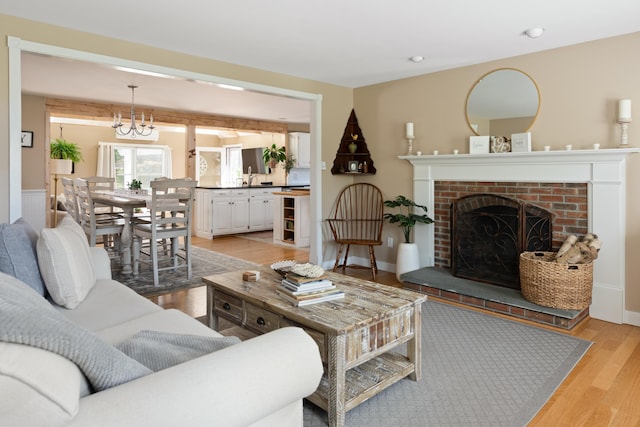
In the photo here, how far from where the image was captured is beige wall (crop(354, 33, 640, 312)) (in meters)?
3.39

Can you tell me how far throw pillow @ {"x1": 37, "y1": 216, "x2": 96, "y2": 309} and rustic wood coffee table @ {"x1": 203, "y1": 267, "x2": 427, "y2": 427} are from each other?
0.76m

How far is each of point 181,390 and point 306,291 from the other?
129cm

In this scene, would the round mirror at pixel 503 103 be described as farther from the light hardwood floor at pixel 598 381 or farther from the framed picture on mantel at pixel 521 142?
the light hardwood floor at pixel 598 381

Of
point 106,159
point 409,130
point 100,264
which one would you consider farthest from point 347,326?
point 106,159

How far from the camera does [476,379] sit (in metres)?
2.42

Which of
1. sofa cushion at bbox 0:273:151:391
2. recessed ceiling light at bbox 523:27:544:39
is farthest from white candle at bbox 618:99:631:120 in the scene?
sofa cushion at bbox 0:273:151:391

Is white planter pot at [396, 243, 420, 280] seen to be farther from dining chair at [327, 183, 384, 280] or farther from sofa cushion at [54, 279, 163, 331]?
sofa cushion at [54, 279, 163, 331]

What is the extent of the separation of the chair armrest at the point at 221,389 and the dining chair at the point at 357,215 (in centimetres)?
380

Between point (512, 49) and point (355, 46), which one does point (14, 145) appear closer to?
point (355, 46)

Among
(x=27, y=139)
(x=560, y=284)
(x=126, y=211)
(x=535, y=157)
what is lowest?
(x=560, y=284)

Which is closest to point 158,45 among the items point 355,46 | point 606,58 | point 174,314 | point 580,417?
point 355,46

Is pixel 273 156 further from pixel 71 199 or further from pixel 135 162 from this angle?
pixel 71 199

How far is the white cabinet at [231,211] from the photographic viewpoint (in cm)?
756

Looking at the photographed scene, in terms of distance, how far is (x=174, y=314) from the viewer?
2154 mm
